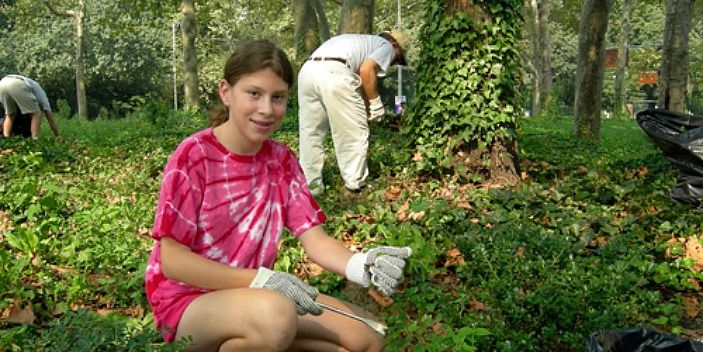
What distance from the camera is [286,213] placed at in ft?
10.7

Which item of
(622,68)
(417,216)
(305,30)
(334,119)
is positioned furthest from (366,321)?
(622,68)

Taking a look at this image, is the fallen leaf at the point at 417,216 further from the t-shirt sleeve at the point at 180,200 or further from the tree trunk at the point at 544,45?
the tree trunk at the point at 544,45

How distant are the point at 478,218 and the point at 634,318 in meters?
1.74

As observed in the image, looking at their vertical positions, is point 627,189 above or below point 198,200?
below

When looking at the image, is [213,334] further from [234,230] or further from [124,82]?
[124,82]

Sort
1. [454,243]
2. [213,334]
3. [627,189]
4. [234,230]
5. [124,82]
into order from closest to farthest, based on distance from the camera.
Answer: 1. [213,334]
2. [234,230]
3. [454,243]
4. [627,189]
5. [124,82]

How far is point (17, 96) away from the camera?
11594 mm

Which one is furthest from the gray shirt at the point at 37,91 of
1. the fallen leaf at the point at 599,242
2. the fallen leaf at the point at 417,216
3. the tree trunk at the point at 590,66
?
the fallen leaf at the point at 599,242

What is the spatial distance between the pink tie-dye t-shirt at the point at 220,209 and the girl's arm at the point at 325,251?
0.04 m

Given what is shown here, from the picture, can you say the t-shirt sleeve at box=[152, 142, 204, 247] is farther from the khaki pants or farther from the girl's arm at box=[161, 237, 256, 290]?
the khaki pants


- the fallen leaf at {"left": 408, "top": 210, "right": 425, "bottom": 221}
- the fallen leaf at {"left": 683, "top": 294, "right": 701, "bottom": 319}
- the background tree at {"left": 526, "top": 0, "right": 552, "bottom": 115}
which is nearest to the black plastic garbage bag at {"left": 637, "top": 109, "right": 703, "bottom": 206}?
the fallen leaf at {"left": 683, "top": 294, "right": 701, "bottom": 319}

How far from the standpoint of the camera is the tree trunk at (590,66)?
13.0 meters

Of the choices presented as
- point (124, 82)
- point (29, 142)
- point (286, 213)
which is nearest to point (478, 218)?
point (286, 213)

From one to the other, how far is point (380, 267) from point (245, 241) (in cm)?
56
